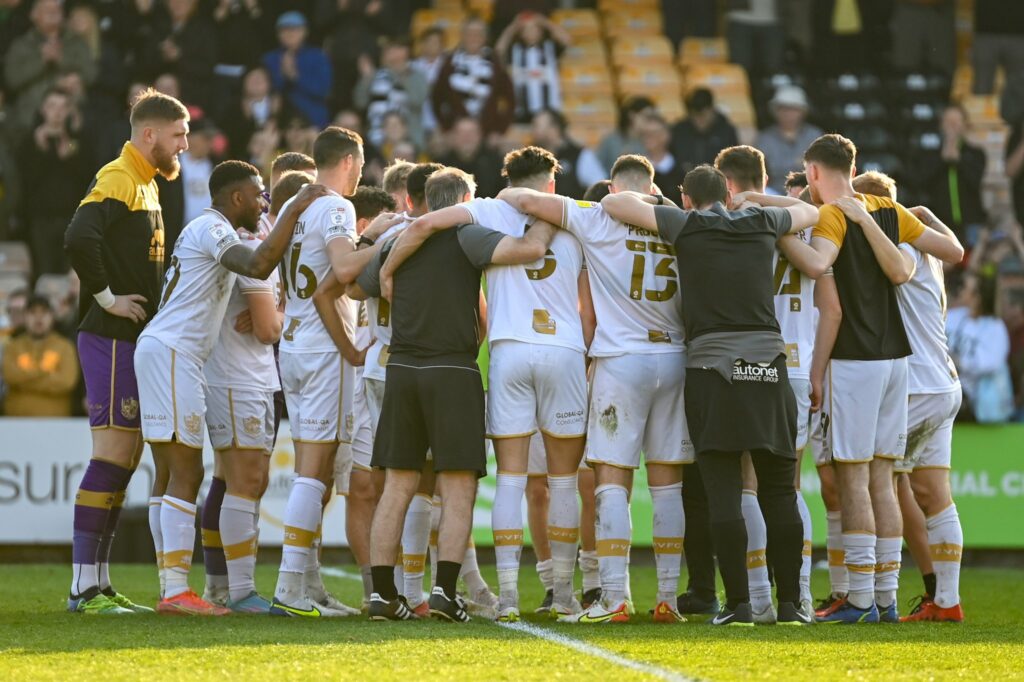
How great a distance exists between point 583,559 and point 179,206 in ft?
29.7

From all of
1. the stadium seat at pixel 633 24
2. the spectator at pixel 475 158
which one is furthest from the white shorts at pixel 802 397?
the stadium seat at pixel 633 24

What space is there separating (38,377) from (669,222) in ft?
29.3

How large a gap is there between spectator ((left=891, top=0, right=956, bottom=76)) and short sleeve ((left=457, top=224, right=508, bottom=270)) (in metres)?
13.5

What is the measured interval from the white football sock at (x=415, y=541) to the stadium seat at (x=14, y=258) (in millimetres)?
10128

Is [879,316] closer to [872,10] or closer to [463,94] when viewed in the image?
[463,94]

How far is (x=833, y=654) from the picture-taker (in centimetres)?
Result: 648

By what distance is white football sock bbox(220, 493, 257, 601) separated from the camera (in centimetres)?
841

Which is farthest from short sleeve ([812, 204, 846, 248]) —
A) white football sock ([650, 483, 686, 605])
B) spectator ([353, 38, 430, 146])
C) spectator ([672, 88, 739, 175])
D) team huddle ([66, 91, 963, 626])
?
spectator ([353, 38, 430, 146])

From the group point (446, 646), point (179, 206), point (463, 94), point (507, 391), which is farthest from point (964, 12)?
point (446, 646)

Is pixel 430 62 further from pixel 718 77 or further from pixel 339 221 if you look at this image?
pixel 339 221

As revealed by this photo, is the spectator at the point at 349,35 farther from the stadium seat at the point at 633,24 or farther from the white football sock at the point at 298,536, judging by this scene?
the white football sock at the point at 298,536

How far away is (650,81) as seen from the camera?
64.3 feet

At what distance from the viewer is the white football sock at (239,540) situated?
8.41 meters

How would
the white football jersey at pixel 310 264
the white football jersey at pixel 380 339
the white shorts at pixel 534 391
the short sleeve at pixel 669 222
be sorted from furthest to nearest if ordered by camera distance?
the white football jersey at pixel 380 339
the white football jersey at pixel 310 264
the white shorts at pixel 534 391
the short sleeve at pixel 669 222
